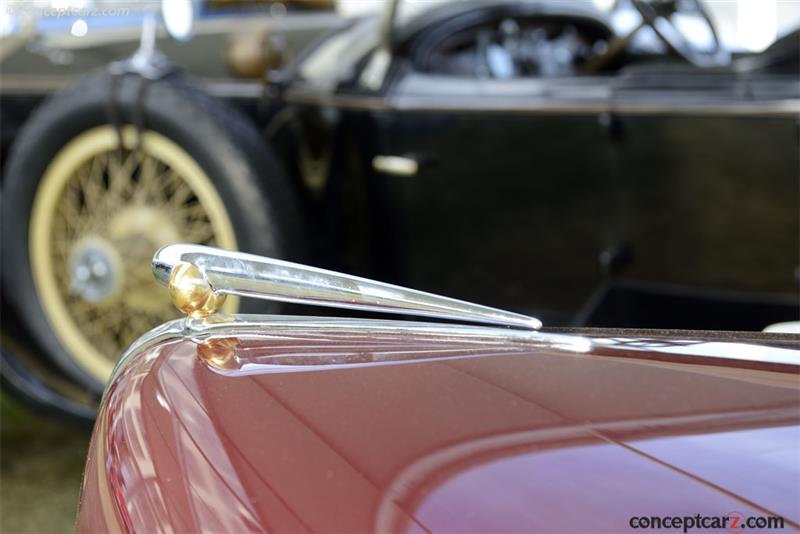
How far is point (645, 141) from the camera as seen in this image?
215 cm

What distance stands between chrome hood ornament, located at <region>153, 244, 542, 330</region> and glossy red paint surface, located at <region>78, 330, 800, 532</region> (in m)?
0.04

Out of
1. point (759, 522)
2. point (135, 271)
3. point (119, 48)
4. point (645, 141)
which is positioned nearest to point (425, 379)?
point (759, 522)

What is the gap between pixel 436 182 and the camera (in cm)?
236

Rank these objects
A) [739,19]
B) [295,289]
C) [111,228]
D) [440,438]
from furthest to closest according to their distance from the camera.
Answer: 1. [739,19]
2. [111,228]
3. [295,289]
4. [440,438]

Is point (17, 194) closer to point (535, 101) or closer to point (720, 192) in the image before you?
point (535, 101)

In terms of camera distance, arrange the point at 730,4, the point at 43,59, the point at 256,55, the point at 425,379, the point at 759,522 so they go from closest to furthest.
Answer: the point at 759,522 < the point at 425,379 < the point at 256,55 < the point at 43,59 < the point at 730,4

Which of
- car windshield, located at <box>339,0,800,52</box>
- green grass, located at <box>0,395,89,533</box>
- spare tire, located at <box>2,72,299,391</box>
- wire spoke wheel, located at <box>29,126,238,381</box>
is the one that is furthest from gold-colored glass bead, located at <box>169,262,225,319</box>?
green grass, located at <box>0,395,89,533</box>

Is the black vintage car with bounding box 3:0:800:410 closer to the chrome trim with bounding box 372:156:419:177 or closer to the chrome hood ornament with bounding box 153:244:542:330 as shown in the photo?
the chrome trim with bounding box 372:156:419:177

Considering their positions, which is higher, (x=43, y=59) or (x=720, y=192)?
(x=43, y=59)

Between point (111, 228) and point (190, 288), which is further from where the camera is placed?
point (111, 228)

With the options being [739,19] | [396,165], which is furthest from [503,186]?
[739,19]

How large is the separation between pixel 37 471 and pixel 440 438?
245 cm

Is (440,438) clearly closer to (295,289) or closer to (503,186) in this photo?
(295,289)

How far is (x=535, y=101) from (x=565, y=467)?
5.15ft
